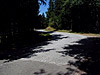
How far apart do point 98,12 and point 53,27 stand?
25.4m

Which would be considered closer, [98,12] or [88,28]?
[98,12]

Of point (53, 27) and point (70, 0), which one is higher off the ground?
point (70, 0)

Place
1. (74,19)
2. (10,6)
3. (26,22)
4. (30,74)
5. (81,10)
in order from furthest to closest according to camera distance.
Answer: (74,19) → (81,10) → (26,22) → (10,6) → (30,74)

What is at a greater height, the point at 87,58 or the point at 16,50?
the point at 16,50

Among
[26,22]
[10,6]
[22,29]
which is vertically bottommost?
[22,29]

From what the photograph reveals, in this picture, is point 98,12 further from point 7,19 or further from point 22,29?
point 7,19

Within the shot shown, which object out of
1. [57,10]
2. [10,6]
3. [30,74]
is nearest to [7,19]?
[10,6]

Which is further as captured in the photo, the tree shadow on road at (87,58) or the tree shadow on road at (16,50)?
the tree shadow on road at (16,50)

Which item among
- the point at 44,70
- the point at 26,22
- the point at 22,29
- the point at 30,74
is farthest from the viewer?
the point at 22,29

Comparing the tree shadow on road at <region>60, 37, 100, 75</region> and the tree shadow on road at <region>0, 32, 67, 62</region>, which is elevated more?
the tree shadow on road at <region>0, 32, 67, 62</region>

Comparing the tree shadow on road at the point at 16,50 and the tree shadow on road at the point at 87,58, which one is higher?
the tree shadow on road at the point at 16,50

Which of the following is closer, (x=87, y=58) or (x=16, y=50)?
(x=87, y=58)

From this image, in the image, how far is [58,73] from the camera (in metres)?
4.08

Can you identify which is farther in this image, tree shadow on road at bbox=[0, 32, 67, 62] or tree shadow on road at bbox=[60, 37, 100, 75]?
tree shadow on road at bbox=[0, 32, 67, 62]
